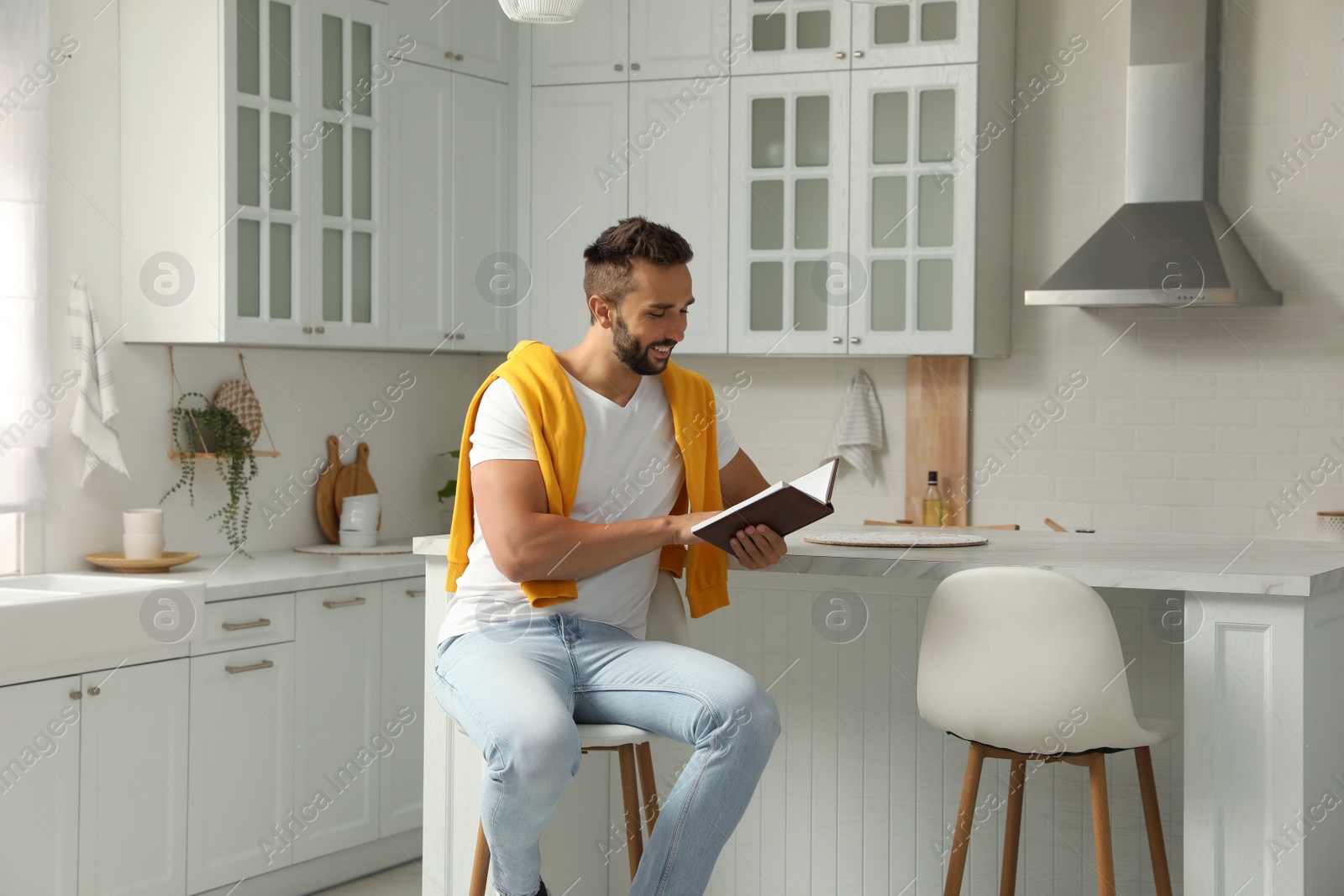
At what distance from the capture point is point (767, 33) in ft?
14.0

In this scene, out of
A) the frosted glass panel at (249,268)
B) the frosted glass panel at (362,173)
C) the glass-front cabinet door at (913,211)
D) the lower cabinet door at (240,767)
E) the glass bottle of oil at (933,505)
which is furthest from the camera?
the glass bottle of oil at (933,505)

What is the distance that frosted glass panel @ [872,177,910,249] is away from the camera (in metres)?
4.16

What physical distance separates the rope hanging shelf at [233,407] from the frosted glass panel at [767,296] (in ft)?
4.96

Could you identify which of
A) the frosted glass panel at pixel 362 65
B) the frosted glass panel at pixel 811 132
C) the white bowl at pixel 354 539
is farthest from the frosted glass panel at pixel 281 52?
the frosted glass panel at pixel 811 132

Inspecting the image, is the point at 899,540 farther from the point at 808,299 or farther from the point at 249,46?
the point at 249,46

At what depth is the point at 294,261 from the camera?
3.77 m

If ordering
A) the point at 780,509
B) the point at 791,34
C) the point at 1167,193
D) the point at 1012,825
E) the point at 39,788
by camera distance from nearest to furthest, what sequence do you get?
the point at 780,509
the point at 1012,825
the point at 39,788
the point at 1167,193
the point at 791,34

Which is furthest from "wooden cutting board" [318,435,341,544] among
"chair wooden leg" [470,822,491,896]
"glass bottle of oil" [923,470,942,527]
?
"chair wooden leg" [470,822,491,896]

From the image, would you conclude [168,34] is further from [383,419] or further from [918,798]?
[918,798]

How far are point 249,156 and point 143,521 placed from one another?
98 centimetres

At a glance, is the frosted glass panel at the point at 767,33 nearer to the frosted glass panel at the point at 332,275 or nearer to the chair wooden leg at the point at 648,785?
the frosted glass panel at the point at 332,275

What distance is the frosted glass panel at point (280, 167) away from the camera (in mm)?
3684

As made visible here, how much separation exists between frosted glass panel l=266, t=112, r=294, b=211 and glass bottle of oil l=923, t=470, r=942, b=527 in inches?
83.3

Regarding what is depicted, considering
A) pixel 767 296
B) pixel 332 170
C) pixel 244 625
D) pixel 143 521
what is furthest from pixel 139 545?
pixel 767 296
